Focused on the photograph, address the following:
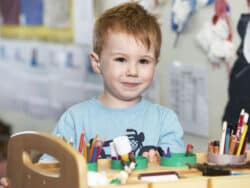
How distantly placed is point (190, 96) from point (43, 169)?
0.93 meters

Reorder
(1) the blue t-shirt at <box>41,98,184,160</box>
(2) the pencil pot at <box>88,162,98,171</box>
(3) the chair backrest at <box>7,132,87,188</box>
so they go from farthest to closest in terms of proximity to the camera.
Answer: (1) the blue t-shirt at <box>41,98,184,160</box> → (2) the pencil pot at <box>88,162,98,171</box> → (3) the chair backrest at <box>7,132,87,188</box>

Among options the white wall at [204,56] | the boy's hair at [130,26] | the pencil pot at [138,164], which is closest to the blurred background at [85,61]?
the white wall at [204,56]

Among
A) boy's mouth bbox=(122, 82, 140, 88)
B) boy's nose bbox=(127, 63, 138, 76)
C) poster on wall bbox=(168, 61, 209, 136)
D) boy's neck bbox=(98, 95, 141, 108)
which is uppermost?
boy's nose bbox=(127, 63, 138, 76)

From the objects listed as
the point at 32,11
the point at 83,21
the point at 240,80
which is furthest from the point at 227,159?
the point at 32,11

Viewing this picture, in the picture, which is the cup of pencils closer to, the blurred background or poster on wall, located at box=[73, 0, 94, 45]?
the blurred background

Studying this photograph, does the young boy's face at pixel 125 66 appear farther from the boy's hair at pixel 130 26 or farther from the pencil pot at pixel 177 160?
the pencil pot at pixel 177 160

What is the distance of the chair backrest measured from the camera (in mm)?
862

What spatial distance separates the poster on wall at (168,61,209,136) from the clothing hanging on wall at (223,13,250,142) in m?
0.11

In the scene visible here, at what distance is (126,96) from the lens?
1.36 metres

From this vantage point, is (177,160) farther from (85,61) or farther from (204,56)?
(85,61)

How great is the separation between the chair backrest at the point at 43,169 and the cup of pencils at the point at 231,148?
25 centimetres

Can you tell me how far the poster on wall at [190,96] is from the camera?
1831mm

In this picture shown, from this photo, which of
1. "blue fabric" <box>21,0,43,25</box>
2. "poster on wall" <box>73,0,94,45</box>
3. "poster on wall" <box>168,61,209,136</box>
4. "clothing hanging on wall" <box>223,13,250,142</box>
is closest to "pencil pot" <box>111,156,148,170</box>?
"clothing hanging on wall" <box>223,13,250,142</box>

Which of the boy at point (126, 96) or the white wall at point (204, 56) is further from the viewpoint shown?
the white wall at point (204, 56)
